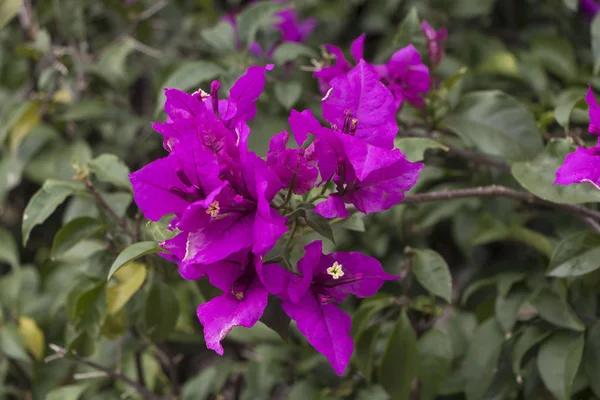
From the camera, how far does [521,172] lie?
0.88 m

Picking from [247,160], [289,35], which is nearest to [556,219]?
[289,35]

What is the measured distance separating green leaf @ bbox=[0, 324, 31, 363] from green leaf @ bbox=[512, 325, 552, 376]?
0.82 meters

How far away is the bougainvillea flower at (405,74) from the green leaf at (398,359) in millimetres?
306

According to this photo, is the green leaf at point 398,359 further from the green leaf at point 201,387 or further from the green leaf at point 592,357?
the green leaf at point 201,387

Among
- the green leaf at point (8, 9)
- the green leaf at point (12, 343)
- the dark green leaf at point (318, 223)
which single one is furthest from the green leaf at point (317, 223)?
the green leaf at point (8, 9)

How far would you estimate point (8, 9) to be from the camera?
1398 mm

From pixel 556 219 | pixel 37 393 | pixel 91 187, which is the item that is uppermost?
pixel 91 187

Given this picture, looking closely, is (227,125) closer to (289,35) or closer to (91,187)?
(91,187)

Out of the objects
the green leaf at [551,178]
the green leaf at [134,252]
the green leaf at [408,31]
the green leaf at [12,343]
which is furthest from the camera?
the green leaf at [12,343]

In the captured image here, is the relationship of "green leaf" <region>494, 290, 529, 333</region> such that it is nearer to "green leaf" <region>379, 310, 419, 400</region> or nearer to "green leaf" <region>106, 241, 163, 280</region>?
"green leaf" <region>379, 310, 419, 400</region>

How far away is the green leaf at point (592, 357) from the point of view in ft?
3.00

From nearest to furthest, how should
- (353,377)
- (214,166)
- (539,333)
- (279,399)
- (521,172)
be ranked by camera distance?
1. (214,166)
2. (521,172)
3. (539,333)
4. (353,377)
5. (279,399)

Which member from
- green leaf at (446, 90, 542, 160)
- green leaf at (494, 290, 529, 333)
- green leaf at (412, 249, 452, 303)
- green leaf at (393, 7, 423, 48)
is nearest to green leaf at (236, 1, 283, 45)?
green leaf at (393, 7, 423, 48)

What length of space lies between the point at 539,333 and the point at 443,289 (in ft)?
0.59
